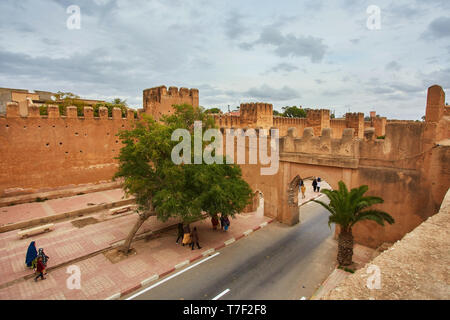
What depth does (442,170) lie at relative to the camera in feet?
29.4

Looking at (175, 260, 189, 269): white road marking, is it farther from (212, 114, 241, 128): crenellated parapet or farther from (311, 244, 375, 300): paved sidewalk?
(212, 114, 241, 128): crenellated parapet

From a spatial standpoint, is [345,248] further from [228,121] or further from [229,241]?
[228,121]

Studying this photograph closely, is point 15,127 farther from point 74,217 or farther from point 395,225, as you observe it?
point 395,225

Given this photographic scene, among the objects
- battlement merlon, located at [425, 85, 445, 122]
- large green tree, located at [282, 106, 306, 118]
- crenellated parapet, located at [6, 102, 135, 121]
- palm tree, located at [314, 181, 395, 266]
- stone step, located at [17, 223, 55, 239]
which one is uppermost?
large green tree, located at [282, 106, 306, 118]

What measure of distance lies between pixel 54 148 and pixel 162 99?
974 cm

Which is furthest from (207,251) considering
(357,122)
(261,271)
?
(357,122)

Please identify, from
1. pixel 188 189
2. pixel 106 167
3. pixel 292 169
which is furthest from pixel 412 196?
pixel 106 167

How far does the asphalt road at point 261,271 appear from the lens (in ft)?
27.8

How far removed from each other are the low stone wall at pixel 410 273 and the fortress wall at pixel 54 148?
17.8 meters

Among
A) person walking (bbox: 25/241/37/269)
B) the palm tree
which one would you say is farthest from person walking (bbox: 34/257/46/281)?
the palm tree

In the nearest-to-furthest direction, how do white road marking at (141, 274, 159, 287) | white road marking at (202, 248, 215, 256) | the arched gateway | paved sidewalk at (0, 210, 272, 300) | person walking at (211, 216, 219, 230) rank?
paved sidewalk at (0, 210, 272, 300), white road marking at (141, 274, 159, 287), the arched gateway, white road marking at (202, 248, 215, 256), person walking at (211, 216, 219, 230)

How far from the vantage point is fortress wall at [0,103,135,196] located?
56.7ft

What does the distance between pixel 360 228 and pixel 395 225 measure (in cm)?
141

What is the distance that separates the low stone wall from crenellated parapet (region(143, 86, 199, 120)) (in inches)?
832
